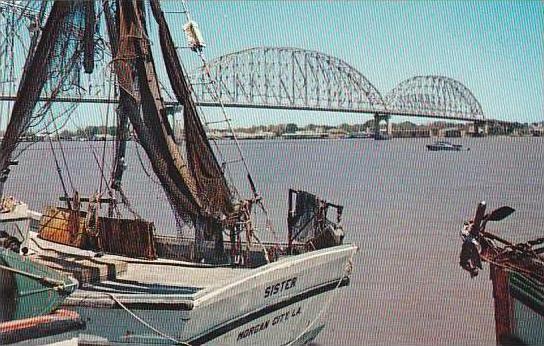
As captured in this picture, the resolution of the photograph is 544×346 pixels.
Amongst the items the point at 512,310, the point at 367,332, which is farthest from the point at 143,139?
the point at 512,310

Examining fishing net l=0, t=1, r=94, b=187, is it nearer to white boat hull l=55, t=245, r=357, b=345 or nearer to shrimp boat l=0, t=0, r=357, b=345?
shrimp boat l=0, t=0, r=357, b=345

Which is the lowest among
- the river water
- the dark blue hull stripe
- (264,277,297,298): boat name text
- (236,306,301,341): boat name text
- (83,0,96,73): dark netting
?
the river water

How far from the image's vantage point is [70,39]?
6934 mm

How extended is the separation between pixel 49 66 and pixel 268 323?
341 centimetres

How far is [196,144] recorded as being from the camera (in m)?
7.22

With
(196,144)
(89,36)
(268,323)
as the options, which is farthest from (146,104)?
(268,323)

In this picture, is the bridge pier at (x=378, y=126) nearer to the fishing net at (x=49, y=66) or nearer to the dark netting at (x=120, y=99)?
the dark netting at (x=120, y=99)

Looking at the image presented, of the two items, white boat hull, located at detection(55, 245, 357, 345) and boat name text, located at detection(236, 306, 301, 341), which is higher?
white boat hull, located at detection(55, 245, 357, 345)

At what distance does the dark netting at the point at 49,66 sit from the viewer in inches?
267

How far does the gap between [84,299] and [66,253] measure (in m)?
1.74

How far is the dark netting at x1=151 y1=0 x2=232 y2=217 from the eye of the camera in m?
7.11

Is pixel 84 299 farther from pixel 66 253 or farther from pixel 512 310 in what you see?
pixel 512 310

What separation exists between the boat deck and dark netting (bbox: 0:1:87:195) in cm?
113

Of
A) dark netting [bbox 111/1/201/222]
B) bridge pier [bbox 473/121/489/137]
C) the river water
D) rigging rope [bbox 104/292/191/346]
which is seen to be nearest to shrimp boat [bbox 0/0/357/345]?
dark netting [bbox 111/1/201/222]
